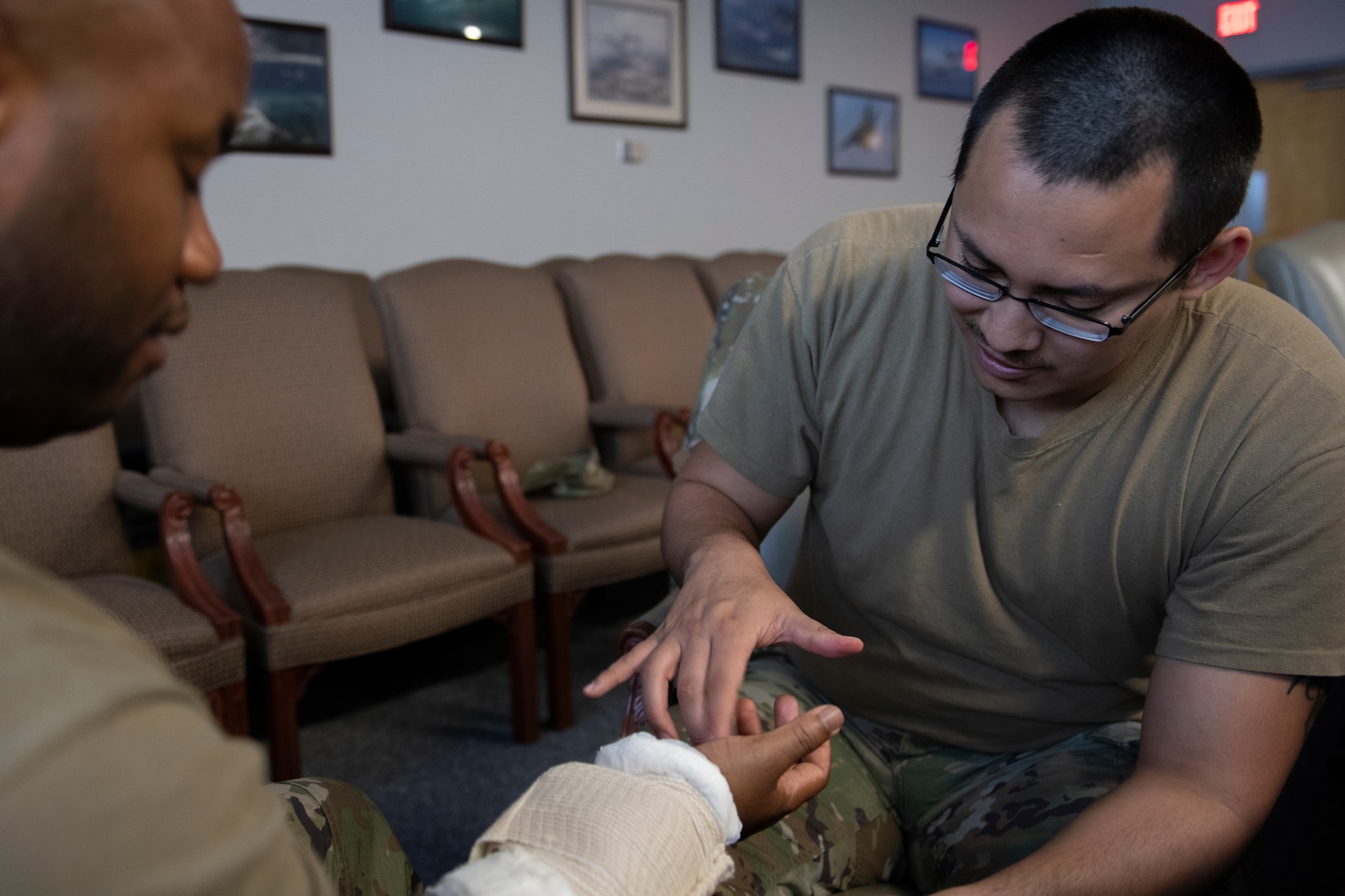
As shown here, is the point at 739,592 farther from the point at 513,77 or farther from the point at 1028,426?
the point at 513,77

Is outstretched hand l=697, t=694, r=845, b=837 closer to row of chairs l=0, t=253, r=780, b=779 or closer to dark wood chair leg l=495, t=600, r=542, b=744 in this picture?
row of chairs l=0, t=253, r=780, b=779

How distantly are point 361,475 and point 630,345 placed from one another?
3.96 feet

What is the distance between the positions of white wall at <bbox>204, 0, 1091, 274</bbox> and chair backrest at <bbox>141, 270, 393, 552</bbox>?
92 centimetres

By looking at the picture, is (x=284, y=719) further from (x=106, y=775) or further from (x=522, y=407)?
(x=106, y=775)

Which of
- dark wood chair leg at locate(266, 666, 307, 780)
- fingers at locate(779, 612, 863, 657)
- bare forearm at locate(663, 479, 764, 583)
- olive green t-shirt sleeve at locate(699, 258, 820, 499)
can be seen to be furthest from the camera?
dark wood chair leg at locate(266, 666, 307, 780)

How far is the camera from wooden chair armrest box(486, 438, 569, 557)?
112 inches

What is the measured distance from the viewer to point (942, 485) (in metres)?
1.34

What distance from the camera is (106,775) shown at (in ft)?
1.52

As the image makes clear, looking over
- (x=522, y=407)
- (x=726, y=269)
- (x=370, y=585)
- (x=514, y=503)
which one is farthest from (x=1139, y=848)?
(x=726, y=269)

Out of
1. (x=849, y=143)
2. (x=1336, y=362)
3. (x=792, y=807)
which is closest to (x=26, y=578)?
(x=792, y=807)

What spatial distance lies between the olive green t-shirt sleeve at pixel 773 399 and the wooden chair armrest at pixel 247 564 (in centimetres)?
127

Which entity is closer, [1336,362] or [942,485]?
[1336,362]

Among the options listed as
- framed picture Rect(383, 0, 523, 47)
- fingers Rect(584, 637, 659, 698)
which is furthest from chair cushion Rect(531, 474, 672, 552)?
framed picture Rect(383, 0, 523, 47)

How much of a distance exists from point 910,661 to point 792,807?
1.31 feet
